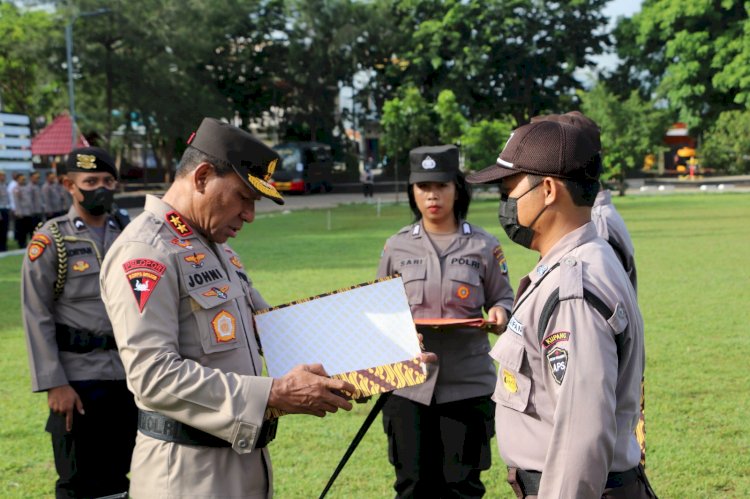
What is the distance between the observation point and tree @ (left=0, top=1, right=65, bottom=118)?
135 ft

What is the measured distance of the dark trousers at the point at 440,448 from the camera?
4.46 meters

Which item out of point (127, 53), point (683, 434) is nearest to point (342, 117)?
point (127, 53)

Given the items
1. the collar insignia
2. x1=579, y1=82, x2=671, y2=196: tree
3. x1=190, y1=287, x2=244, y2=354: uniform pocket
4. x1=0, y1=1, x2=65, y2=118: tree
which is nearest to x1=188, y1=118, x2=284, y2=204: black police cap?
the collar insignia

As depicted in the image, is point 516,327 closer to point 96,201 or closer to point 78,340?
point 78,340

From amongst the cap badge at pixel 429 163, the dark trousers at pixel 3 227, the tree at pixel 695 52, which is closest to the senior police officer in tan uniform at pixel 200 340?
the cap badge at pixel 429 163

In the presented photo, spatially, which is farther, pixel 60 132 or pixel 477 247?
pixel 60 132

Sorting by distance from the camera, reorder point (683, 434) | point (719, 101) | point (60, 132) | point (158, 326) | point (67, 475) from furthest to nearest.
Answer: point (719, 101) → point (60, 132) → point (683, 434) → point (67, 475) → point (158, 326)

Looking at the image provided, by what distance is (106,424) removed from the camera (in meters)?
4.46

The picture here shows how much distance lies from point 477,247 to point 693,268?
1186cm

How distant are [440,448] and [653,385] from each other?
3803 mm

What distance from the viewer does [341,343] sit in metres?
2.95

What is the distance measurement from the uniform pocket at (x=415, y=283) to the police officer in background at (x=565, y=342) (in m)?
1.97

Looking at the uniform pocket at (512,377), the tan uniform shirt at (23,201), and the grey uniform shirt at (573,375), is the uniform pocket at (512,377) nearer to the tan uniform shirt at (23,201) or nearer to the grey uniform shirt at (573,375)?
the grey uniform shirt at (573,375)

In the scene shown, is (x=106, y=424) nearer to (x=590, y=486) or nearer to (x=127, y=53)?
(x=590, y=486)
